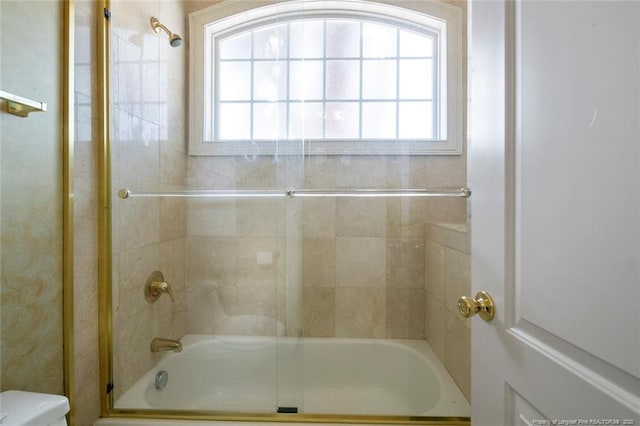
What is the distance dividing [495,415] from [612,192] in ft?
1.71

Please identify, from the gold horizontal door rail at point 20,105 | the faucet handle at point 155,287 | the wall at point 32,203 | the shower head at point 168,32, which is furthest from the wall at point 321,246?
the gold horizontal door rail at point 20,105

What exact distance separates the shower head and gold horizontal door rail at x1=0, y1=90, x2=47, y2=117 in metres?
0.76

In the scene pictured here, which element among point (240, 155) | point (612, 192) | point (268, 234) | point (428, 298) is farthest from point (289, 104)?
point (612, 192)

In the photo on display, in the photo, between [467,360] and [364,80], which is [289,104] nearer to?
[364,80]

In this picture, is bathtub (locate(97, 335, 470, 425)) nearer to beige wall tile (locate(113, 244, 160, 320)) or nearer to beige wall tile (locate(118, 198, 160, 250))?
beige wall tile (locate(113, 244, 160, 320))

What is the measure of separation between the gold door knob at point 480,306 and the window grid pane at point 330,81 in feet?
3.52

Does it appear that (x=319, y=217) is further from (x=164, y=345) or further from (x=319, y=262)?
(x=164, y=345)

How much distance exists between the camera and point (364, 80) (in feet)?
5.42

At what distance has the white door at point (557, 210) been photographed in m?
0.39

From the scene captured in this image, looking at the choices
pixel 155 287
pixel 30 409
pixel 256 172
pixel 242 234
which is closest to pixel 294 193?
pixel 256 172

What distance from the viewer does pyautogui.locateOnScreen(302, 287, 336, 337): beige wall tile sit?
1.56 metres

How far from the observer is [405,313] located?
1529 mm

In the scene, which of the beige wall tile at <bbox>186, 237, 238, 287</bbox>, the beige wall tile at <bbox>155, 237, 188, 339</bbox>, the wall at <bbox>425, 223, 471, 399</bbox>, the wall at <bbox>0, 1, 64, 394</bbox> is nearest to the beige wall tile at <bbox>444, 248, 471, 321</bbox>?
the wall at <bbox>425, 223, 471, 399</bbox>

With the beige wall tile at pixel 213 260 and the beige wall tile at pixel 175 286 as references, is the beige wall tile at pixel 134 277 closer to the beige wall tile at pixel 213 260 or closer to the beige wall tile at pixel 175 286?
the beige wall tile at pixel 175 286
